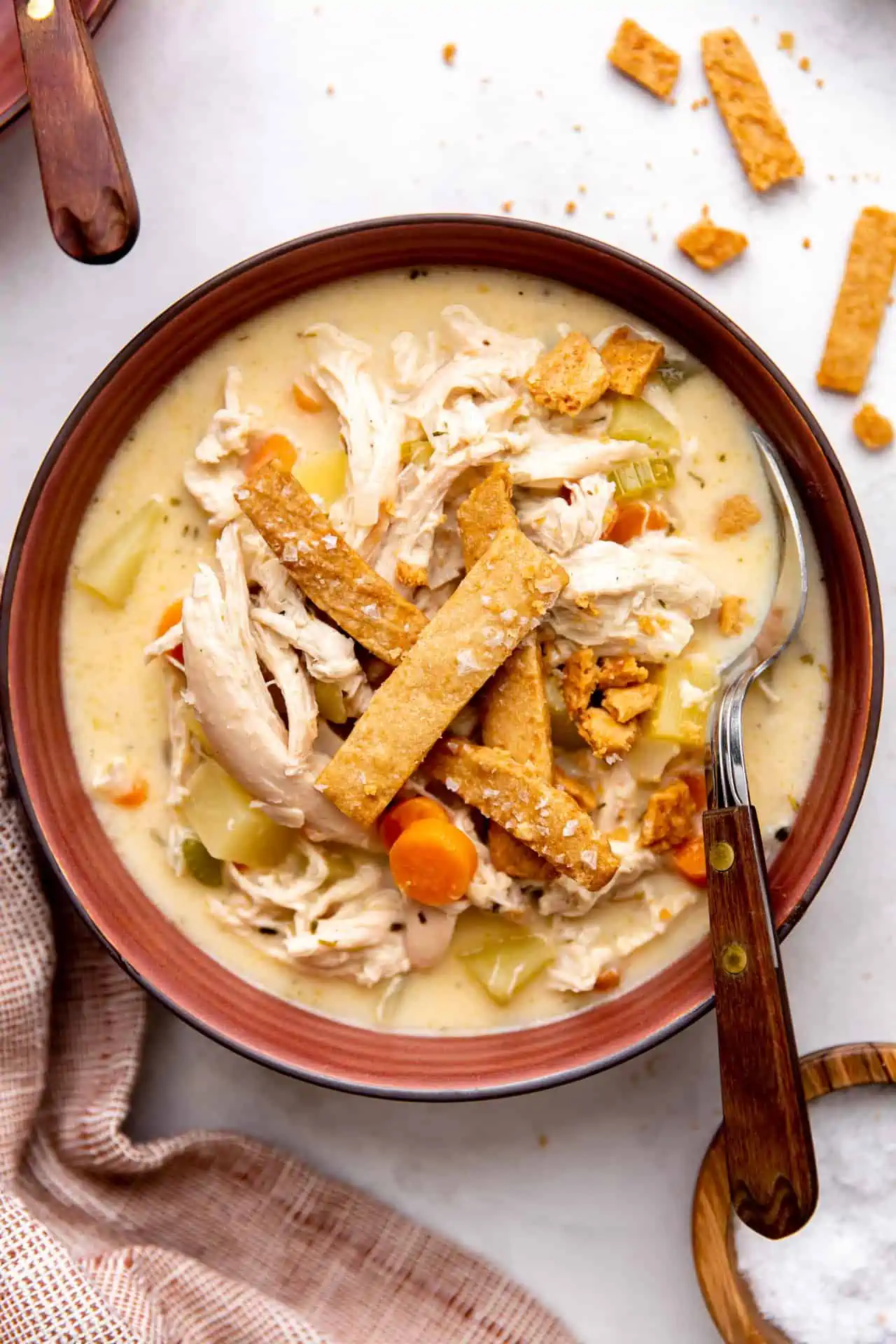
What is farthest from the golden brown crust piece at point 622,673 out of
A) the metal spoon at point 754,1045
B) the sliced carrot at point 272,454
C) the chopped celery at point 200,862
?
the chopped celery at point 200,862

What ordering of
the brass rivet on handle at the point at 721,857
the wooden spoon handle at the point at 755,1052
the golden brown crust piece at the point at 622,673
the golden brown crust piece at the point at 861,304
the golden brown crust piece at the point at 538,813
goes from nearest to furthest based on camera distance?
1. the wooden spoon handle at the point at 755,1052
2. the brass rivet on handle at the point at 721,857
3. the golden brown crust piece at the point at 538,813
4. the golden brown crust piece at the point at 622,673
5. the golden brown crust piece at the point at 861,304

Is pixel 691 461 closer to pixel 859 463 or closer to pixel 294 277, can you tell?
pixel 859 463

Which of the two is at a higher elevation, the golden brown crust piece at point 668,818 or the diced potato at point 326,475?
the diced potato at point 326,475

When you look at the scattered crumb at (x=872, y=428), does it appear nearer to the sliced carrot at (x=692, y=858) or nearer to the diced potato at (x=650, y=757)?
the diced potato at (x=650, y=757)

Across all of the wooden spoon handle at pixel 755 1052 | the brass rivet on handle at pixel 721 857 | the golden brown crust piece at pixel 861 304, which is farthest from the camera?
the golden brown crust piece at pixel 861 304

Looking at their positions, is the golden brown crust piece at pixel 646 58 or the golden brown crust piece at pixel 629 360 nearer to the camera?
the golden brown crust piece at pixel 629 360

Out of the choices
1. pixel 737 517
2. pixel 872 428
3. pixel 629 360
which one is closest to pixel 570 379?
pixel 629 360
